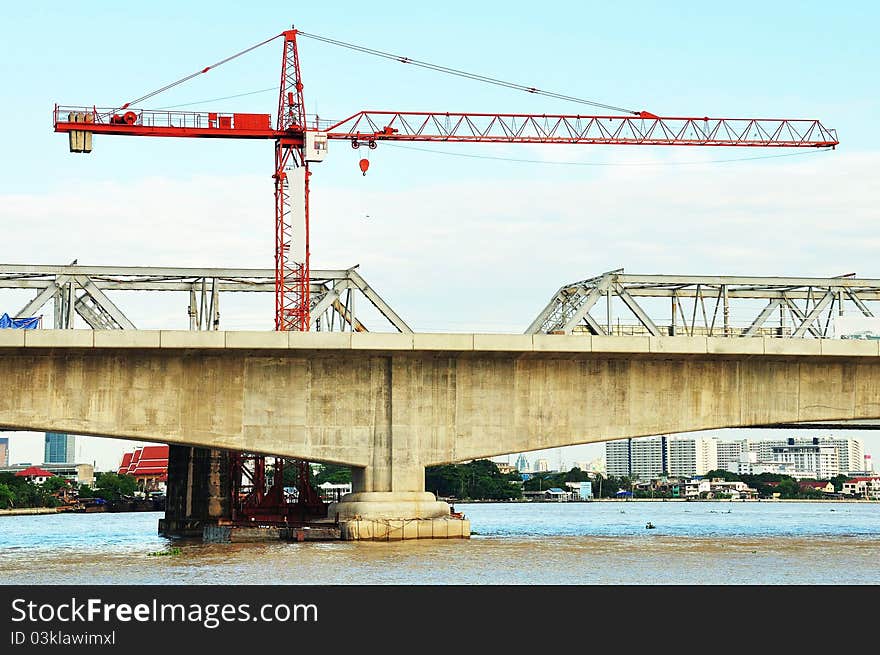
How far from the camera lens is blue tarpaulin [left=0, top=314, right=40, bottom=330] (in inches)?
2028

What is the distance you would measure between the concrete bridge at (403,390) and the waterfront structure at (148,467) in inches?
5201

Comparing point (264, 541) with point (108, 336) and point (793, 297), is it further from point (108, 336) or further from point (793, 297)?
point (793, 297)

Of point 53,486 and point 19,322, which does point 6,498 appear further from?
point 19,322

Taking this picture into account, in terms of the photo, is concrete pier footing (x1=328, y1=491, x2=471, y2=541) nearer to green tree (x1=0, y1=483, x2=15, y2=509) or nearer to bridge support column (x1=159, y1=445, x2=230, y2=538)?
bridge support column (x1=159, y1=445, x2=230, y2=538)

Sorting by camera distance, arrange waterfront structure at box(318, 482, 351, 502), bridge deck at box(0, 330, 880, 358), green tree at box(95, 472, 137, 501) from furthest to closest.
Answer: green tree at box(95, 472, 137, 501) → waterfront structure at box(318, 482, 351, 502) → bridge deck at box(0, 330, 880, 358)

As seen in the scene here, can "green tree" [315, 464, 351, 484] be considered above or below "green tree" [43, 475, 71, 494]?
above

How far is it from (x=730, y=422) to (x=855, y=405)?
5468 millimetres

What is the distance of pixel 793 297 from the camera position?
57.2 m

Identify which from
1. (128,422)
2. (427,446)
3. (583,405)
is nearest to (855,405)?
(583,405)

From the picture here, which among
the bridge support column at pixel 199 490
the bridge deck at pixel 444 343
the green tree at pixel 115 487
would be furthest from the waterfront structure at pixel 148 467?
the bridge deck at pixel 444 343

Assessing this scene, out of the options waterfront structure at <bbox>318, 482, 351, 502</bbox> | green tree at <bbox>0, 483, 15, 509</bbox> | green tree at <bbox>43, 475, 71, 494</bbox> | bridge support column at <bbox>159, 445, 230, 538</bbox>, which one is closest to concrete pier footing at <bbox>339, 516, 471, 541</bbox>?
bridge support column at <bbox>159, 445, 230, 538</bbox>

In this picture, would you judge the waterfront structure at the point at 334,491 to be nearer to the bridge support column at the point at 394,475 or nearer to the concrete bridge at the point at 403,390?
the bridge support column at the point at 394,475

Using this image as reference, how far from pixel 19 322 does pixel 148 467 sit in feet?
441

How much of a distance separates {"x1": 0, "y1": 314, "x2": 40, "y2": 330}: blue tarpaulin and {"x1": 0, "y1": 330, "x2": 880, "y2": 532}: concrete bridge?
3565 millimetres
